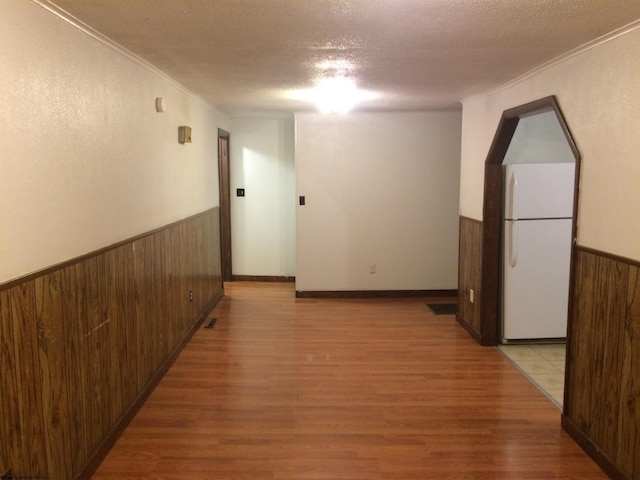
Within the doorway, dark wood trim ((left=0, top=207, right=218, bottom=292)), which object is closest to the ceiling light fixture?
the doorway

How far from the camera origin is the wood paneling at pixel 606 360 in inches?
98.1

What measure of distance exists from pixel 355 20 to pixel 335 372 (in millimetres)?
2585

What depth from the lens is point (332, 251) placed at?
6.31 m

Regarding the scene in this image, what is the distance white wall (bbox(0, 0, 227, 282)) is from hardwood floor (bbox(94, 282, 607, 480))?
119 centimetres

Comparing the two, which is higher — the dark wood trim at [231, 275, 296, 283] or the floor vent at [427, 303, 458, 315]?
the dark wood trim at [231, 275, 296, 283]

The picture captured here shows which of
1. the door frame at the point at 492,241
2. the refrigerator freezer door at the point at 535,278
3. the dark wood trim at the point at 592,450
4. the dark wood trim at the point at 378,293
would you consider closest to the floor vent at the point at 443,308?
the dark wood trim at the point at 378,293

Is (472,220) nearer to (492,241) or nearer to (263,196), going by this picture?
(492,241)

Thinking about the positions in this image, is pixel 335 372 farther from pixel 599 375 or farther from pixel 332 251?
pixel 332 251

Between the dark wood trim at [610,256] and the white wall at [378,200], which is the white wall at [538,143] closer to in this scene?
the white wall at [378,200]

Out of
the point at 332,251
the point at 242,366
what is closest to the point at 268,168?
the point at 332,251

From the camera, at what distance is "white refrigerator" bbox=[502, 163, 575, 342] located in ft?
14.5

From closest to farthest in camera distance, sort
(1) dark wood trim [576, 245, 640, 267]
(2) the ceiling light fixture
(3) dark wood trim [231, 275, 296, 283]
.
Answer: (1) dark wood trim [576, 245, 640, 267] → (2) the ceiling light fixture → (3) dark wood trim [231, 275, 296, 283]

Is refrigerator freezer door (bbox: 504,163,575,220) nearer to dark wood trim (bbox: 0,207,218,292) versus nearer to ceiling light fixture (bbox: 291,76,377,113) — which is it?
ceiling light fixture (bbox: 291,76,377,113)

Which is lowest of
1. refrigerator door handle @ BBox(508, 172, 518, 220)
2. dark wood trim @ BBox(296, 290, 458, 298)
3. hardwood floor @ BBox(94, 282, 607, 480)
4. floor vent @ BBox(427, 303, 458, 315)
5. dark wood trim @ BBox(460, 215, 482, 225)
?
hardwood floor @ BBox(94, 282, 607, 480)
